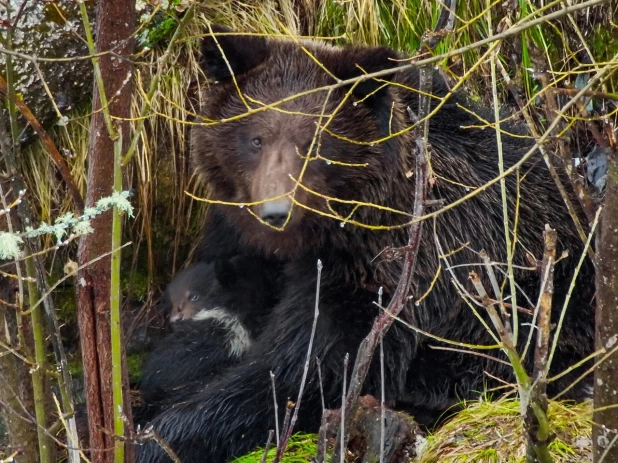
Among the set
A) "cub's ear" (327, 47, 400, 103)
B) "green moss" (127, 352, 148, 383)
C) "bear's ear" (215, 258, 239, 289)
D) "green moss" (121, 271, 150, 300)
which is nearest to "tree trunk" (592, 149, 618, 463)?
"cub's ear" (327, 47, 400, 103)

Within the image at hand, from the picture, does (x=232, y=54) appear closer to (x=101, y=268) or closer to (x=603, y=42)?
(x=101, y=268)

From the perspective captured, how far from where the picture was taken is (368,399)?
12.6 ft

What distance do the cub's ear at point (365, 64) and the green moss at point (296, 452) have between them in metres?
1.80

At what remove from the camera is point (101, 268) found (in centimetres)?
340

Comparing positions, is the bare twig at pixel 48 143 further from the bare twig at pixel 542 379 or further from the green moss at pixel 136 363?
the green moss at pixel 136 363

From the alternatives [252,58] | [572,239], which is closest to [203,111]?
[252,58]

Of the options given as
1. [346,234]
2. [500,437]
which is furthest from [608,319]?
[346,234]

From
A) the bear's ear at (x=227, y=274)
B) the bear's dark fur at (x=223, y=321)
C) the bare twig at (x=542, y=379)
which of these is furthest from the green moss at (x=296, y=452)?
the bare twig at (x=542, y=379)

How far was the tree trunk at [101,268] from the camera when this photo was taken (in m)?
3.35

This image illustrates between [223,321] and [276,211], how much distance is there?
164cm

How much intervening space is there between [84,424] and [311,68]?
93.2 inches

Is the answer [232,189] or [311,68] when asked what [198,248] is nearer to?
[232,189]

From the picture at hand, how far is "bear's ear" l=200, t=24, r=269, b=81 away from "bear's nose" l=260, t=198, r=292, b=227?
1060mm

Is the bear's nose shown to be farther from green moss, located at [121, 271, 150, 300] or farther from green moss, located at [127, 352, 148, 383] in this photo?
green moss, located at [127, 352, 148, 383]
